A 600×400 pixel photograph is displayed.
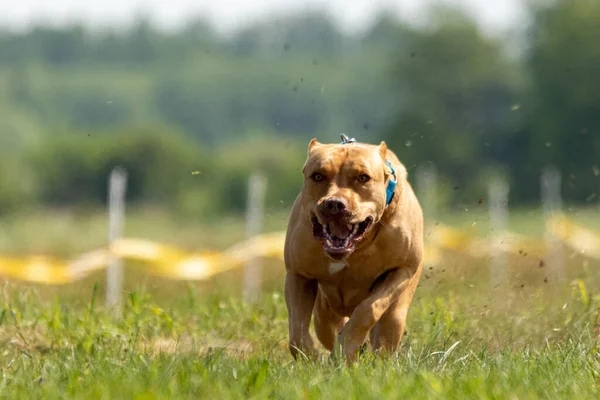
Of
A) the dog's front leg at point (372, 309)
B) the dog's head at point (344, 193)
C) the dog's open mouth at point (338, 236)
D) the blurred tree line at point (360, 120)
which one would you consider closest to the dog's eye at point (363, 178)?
the dog's head at point (344, 193)

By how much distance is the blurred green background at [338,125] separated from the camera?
5441cm

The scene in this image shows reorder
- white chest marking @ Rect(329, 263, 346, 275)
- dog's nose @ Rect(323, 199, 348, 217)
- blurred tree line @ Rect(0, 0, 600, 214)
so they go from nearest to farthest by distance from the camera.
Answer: dog's nose @ Rect(323, 199, 348, 217), white chest marking @ Rect(329, 263, 346, 275), blurred tree line @ Rect(0, 0, 600, 214)

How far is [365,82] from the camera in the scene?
14075 cm

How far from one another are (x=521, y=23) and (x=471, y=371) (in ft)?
211

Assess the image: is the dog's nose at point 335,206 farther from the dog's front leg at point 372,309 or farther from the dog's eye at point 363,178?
the dog's front leg at point 372,309

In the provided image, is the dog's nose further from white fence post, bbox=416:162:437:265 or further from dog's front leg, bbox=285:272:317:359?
white fence post, bbox=416:162:437:265

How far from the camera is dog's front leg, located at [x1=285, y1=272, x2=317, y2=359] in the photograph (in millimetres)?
5879

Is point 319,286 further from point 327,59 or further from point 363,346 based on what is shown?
point 327,59

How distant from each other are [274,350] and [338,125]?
398 feet

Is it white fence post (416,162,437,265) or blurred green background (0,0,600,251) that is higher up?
white fence post (416,162,437,265)

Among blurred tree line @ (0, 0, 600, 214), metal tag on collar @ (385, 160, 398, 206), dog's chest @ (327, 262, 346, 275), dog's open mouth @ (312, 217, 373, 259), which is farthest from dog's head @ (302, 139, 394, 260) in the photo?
blurred tree line @ (0, 0, 600, 214)

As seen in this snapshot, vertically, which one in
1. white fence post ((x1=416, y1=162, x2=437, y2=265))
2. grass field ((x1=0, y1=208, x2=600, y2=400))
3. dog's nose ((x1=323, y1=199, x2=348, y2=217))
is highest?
dog's nose ((x1=323, y1=199, x2=348, y2=217))

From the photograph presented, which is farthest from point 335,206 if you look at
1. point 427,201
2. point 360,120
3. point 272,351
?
point 360,120

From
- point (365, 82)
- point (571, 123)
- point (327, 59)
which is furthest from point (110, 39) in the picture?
point (571, 123)
